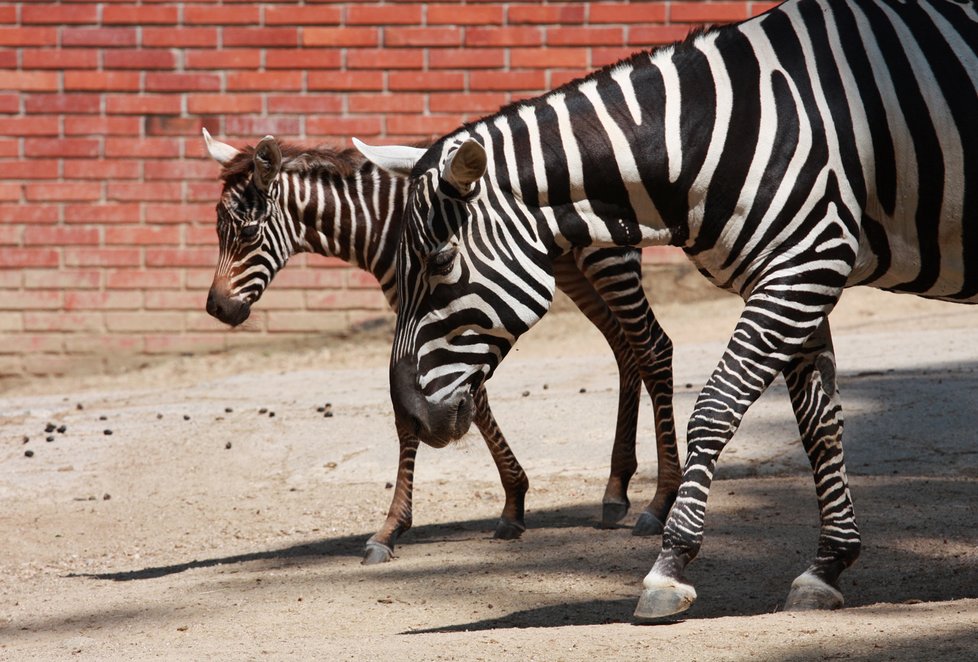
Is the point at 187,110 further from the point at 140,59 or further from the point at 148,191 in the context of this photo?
the point at 148,191

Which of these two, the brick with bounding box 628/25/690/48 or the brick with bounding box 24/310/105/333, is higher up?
the brick with bounding box 628/25/690/48

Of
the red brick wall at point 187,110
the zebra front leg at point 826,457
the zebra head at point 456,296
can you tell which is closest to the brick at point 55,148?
the red brick wall at point 187,110

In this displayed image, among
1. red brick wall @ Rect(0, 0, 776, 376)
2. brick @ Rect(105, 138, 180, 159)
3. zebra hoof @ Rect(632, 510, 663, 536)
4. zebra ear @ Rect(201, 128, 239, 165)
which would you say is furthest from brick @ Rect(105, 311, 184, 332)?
zebra hoof @ Rect(632, 510, 663, 536)

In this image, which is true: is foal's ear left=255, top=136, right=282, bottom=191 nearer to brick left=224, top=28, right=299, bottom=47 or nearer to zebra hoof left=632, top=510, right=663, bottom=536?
zebra hoof left=632, top=510, right=663, bottom=536

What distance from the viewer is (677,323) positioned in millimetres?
9703

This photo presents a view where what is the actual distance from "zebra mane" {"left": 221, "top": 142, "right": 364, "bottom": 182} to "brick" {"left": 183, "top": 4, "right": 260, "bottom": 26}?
4.43m

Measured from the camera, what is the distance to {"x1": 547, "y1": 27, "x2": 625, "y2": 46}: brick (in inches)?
384

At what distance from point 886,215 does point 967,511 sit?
1898mm

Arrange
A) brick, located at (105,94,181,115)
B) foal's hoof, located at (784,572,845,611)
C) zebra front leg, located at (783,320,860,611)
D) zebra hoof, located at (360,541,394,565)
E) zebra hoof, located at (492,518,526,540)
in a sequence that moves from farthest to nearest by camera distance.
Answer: brick, located at (105,94,181,115) → zebra hoof, located at (492,518,526,540) → zebra hoof, located at (360,541,394,565) → zebra front leg, located at (783,320,860,611) → foal's hoof, located at (784,572,845,611)

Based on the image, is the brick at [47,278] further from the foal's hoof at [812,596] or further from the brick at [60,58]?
the foal's hoof at [812,596]

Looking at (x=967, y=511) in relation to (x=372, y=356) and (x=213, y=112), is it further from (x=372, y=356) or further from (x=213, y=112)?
(x=213, y=112)

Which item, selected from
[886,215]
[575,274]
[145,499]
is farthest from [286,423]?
[886,215]

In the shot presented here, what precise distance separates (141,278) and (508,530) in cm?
564

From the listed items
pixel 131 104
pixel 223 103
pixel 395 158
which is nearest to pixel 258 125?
pixel 223 103
